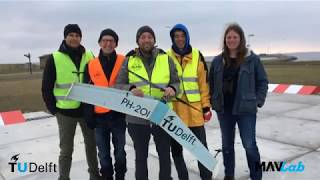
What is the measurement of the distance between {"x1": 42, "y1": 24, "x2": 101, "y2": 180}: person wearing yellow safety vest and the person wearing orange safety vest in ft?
0.60

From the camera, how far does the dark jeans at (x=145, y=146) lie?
12.7ft

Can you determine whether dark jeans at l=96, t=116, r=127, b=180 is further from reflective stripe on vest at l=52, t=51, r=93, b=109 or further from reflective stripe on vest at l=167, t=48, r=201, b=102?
reflective stripe on vest at l=167, t=48, r=201, b=102

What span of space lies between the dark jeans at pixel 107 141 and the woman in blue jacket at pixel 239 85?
1146 mm

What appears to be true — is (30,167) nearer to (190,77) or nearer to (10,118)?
(190,77)

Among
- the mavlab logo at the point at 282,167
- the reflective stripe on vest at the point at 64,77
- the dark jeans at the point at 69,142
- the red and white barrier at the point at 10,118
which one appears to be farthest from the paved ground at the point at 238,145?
the reflective stripe on vest at the point at 64,77

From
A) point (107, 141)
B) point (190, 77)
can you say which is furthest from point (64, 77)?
point (190, 77)

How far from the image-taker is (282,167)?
502cm

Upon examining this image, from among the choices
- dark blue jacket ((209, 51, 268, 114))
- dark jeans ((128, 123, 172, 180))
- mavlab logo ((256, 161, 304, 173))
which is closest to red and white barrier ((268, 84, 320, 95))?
mavlab logo ((256, 161, 304, 173))

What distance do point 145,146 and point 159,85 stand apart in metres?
0.68

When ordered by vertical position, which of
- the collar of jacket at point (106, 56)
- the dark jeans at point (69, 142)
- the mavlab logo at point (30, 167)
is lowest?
the mavlab logo at point (30, 167)

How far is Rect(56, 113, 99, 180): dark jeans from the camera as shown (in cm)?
429

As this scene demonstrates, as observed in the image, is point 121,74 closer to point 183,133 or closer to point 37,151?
point 183,133

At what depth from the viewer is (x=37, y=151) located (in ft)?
20.6

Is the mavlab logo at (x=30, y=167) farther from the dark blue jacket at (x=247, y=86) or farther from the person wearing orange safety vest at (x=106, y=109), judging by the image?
the dark blue jacket at (x=247, y=86)
